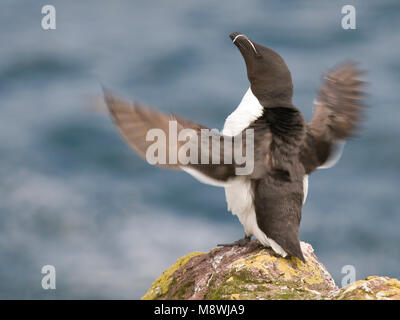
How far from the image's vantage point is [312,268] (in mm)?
6887

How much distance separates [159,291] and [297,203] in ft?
4.98

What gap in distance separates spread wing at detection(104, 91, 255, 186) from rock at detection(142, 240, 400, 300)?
75 centimetres

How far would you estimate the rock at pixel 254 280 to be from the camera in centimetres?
606

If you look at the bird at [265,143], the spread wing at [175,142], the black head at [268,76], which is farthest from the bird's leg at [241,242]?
the black head at [268,76]

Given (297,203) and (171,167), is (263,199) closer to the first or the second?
(297,203)

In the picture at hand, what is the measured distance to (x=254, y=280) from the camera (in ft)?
21.3

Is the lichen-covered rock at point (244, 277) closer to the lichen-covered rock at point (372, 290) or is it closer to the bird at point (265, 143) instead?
the bird at point (265, 143)

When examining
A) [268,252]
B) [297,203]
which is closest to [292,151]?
[297,203]

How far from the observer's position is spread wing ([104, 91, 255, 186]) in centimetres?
662

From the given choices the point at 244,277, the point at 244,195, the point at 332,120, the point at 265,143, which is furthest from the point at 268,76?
the point at 244,277

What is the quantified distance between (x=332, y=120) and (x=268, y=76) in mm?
770

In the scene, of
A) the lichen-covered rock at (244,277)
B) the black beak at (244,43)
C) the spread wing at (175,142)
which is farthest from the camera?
the black beak at (244,43)

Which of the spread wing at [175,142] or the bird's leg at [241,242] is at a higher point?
the spread wing at [175,142]

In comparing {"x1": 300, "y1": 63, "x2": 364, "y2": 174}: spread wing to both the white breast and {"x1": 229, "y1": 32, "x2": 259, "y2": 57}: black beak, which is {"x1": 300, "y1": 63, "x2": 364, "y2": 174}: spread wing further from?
{"x1": 229, "y1": 32, "x2": 259, "y2": 57}: black beak
